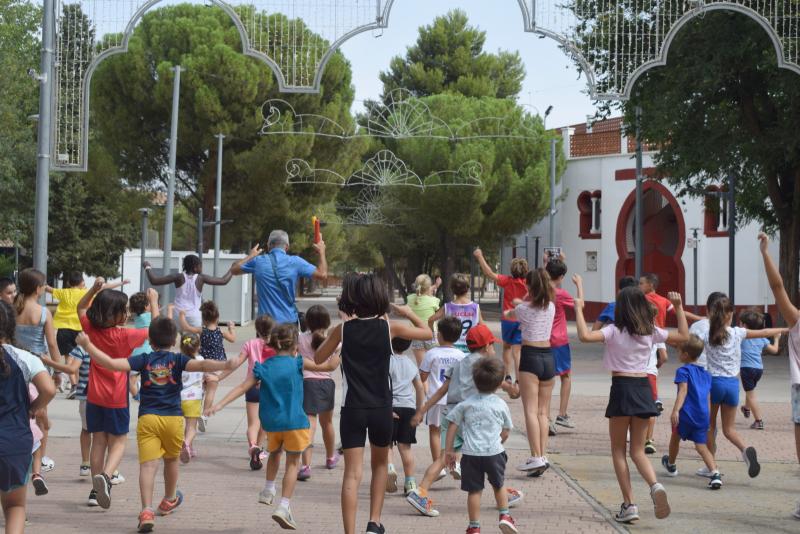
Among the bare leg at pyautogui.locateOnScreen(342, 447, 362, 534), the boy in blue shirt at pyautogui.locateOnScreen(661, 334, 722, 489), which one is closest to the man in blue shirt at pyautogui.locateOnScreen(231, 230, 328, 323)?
the bare leg at pyautogui.locateOnScreen(342, 447, 362, 534)

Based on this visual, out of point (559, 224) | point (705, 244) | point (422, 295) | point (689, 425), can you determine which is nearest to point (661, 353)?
point (689, 425)

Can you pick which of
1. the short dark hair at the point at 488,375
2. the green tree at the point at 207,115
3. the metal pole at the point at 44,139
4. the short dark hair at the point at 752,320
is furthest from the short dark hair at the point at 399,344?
the green tree at the point at 207,115

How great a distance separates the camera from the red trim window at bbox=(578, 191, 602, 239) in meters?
45.5

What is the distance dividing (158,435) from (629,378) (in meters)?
3.10

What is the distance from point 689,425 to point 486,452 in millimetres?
2722

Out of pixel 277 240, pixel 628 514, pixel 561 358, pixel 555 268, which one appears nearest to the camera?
pixel 628 514

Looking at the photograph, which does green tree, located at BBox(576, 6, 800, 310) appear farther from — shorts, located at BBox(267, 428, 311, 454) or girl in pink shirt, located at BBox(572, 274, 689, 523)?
shorts, located at BBox(267, 428, 311, 454)

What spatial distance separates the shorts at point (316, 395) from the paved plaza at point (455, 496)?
1.91 ft

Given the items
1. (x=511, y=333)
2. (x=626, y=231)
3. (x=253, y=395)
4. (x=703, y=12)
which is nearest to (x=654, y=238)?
(x=626, y=231)

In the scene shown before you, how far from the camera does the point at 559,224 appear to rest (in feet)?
161

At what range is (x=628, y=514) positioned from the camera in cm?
737

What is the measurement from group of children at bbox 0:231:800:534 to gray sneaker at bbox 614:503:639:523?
10mm

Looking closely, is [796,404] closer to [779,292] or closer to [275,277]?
[779,292]

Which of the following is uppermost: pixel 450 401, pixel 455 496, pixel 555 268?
pixel 555 268
